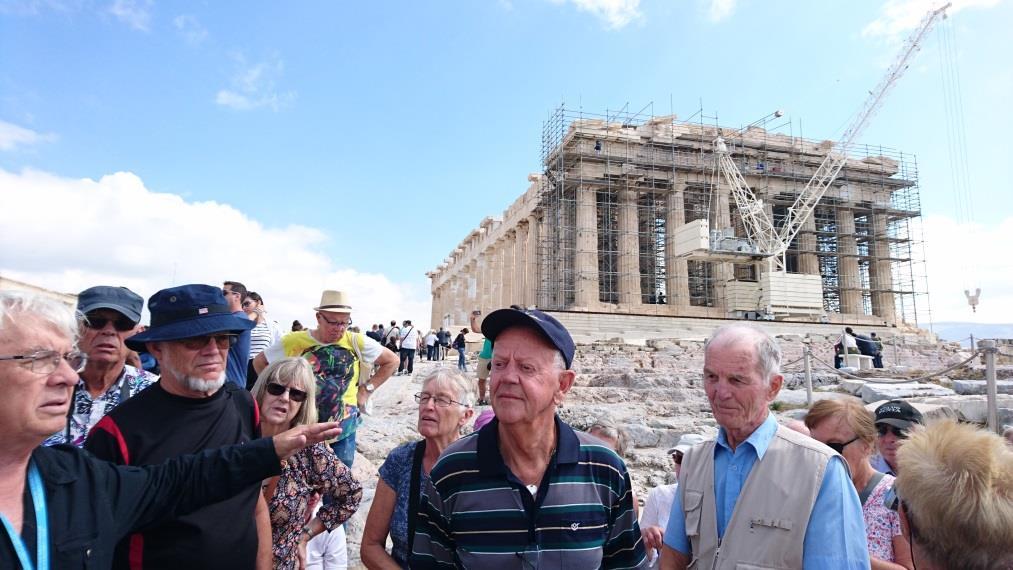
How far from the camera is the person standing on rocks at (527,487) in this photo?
177 centimetres

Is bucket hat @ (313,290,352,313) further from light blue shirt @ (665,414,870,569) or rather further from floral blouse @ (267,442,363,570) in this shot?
light blue shirt @ (665,414,870,569)

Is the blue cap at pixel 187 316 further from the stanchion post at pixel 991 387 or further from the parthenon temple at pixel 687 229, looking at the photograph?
the parthenon temple at pixel 687 229

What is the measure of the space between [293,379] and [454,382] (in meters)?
0.86

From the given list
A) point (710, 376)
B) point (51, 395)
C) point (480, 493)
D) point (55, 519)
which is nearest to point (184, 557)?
point (55, 519)

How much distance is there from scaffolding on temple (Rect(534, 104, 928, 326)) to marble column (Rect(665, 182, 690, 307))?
0.20ft

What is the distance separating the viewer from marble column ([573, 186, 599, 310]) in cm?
3050

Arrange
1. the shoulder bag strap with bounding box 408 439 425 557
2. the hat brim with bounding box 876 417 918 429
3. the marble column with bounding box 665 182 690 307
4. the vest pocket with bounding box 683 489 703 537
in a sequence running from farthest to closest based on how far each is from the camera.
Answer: the marble column with bounding box 665 182 690 307
the hat brim with bounding box 876 417 918 429
the shoulder bag strap with bounding box 408 439 425 557
the vest pocket with bounding box 683 489 703 537

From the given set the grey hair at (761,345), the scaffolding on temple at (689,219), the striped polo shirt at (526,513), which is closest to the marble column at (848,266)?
the scaffolding on temple at (689,219)

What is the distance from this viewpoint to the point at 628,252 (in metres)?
32.0

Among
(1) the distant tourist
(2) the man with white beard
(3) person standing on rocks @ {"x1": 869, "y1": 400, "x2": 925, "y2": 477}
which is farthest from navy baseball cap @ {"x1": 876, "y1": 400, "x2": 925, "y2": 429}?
(2) the man with white beard

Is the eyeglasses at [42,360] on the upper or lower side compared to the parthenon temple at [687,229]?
lower

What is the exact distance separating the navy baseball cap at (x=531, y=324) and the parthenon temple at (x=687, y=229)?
87.0 feet

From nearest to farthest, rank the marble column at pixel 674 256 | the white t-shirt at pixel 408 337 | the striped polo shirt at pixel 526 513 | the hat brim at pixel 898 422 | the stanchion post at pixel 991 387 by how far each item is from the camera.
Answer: the striped polo shirt at pixel 526 513 → the hat brim at pixel 898 422 → the stanchion post at pixel 991 387 → the white t-shirt at pixel 408 337 → the marble column at pixel 674 256

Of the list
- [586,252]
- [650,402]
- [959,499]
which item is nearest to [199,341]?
[959,499]
